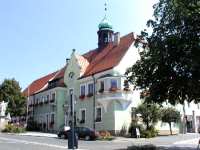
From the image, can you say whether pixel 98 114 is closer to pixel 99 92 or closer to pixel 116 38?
pixel 99 92

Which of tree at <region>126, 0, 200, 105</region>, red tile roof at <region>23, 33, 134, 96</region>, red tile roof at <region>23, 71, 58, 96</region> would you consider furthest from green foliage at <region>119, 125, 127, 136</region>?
red tile roof at <region>23, 71, 58, 96</region>

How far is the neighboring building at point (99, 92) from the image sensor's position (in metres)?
51.0

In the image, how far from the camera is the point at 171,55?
2403cm

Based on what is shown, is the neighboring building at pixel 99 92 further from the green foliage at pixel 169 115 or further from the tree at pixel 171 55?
the tree at pixel 171 55

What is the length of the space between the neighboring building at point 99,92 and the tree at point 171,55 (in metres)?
20.6

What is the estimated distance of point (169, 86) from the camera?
25.4m

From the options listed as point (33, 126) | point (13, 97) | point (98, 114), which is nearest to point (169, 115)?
point (98, 114)

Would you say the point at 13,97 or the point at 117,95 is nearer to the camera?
the point at 117,95

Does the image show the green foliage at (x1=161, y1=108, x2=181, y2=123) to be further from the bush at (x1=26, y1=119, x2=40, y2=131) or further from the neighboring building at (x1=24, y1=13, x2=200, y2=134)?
the bush at (x1=26, y1=119, x2=40, y2=131)

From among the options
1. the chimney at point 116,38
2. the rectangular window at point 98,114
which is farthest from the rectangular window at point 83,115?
the chimney at point 116,38

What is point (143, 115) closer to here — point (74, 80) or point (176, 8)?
point (74, 80)

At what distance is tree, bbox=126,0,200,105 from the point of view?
23109 mm

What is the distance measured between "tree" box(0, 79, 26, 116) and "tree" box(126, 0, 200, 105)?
2003 inches

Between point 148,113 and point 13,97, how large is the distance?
33856mm
